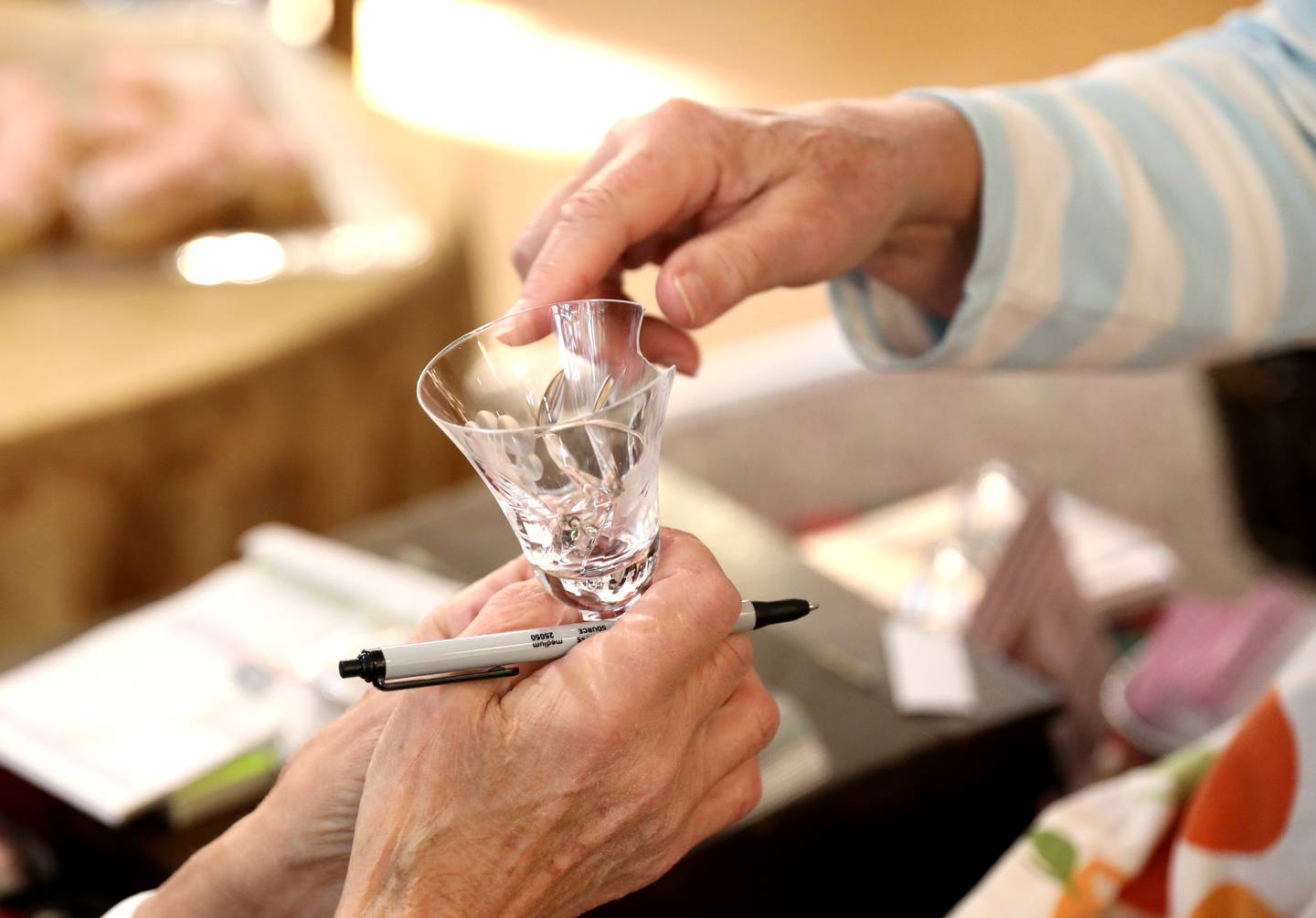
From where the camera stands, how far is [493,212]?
9.63 ft

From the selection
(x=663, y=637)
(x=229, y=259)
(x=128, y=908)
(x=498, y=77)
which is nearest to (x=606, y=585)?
(x=663, y=637)

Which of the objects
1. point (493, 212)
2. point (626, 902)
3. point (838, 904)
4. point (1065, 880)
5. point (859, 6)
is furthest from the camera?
point (859, 6)

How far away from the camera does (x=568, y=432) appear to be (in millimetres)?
540

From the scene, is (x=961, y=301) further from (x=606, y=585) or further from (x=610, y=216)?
(x=606, y=585)

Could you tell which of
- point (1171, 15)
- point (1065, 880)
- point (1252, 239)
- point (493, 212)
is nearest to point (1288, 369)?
point (1252, 239)

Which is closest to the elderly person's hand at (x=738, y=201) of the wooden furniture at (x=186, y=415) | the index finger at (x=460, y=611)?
the index finger at (x=460, y=611)

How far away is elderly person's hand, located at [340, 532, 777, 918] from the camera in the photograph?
1.68 ft

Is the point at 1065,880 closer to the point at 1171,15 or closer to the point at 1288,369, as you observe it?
the point at 1288,369

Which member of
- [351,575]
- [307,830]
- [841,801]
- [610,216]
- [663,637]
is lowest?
[841,801]

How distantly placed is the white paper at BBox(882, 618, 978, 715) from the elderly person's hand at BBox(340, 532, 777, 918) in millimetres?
517

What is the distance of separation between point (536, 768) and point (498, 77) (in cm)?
321

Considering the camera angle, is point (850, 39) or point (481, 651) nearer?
point (481, 651)

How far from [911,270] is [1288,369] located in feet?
3.82

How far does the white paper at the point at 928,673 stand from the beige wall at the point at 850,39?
2.06m
